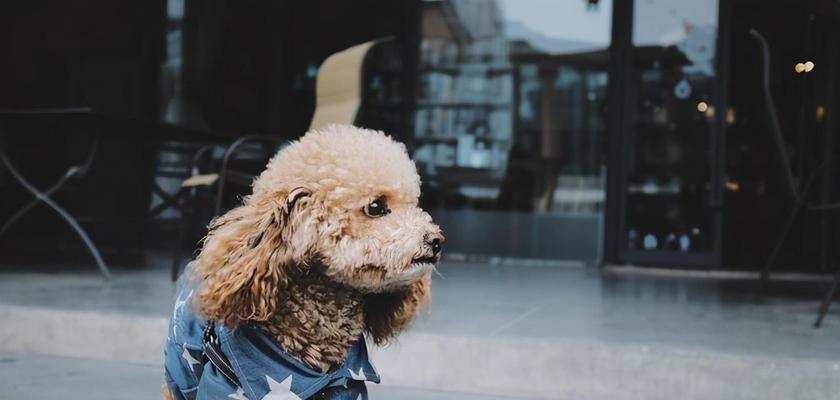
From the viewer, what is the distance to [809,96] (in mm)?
6164

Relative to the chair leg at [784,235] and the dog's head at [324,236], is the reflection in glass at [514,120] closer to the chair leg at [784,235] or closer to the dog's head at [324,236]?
the chair leg at [784,235]

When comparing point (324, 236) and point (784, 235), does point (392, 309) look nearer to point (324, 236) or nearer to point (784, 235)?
point (324, 236)

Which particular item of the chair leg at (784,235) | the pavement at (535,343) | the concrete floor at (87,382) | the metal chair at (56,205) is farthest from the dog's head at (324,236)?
the chair leg at (784,235)

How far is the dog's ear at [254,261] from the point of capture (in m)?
1.45

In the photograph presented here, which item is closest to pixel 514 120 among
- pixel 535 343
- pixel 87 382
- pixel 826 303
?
pixel 826 303

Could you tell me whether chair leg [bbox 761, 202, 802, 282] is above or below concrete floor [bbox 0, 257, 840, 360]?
above

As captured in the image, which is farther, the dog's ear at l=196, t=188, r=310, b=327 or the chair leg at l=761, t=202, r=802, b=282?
the chair leg at l=761, t=202, r=802, b=282

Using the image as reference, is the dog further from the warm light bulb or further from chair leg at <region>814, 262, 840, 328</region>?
the warm light bulb

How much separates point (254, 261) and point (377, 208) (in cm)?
22

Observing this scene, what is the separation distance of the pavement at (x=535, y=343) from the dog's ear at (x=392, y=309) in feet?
3.16

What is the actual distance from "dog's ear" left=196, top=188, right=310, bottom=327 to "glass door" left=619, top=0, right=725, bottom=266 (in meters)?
4.68

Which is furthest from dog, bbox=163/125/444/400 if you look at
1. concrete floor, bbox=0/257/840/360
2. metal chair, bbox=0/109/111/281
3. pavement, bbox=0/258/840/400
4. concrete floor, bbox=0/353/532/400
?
metal chair, bbox=0/109/111/281

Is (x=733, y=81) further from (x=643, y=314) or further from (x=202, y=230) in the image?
(x=202, y=230)

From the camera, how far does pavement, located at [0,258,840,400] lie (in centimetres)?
271
